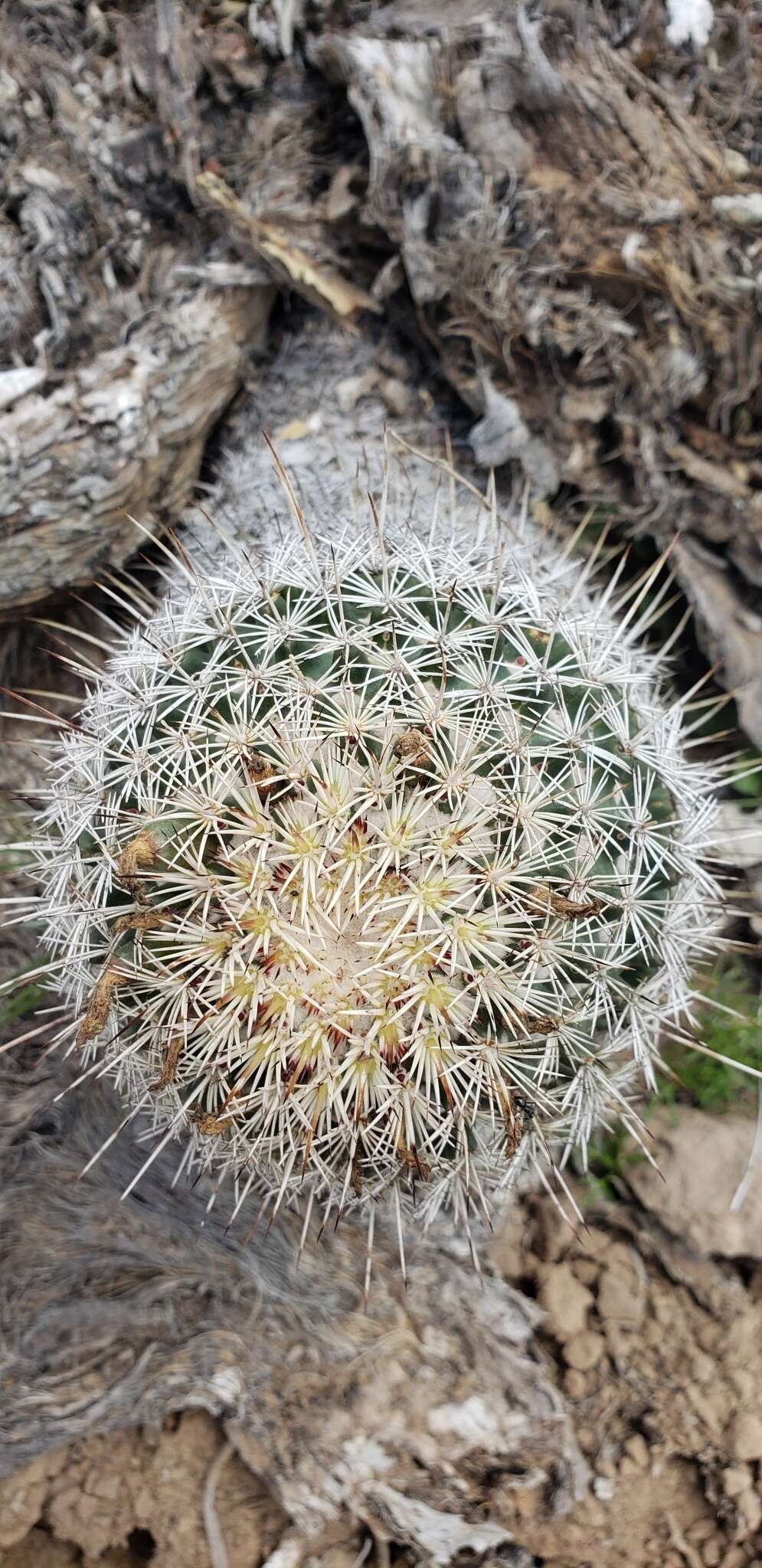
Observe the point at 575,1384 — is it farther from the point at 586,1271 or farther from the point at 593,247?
the point at 593,247

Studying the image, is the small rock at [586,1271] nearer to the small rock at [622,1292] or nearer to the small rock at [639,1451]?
the small rock at [622,1292]

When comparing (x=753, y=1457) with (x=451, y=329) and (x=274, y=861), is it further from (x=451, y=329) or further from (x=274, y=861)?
(x=451, y=329)

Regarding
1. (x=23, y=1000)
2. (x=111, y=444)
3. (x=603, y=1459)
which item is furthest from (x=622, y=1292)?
(x=111, y=444)

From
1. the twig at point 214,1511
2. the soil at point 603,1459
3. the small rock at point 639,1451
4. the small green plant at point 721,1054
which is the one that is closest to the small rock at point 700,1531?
the soil at point 603,1459

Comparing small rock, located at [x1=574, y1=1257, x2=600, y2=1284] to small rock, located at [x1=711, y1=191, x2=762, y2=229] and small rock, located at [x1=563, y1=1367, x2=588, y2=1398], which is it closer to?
small rock, located at [x1=563, y1=1367, x2=588, y2=1398]

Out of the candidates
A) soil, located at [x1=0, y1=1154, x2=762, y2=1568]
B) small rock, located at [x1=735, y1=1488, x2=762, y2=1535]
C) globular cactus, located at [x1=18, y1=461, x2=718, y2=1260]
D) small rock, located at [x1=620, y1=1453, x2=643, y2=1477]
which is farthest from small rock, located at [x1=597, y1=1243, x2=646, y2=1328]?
globular cactus, located at [x1=18, y1=461, x2=718, y2=1260]

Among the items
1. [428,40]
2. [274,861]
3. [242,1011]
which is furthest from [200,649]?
[428,40]
